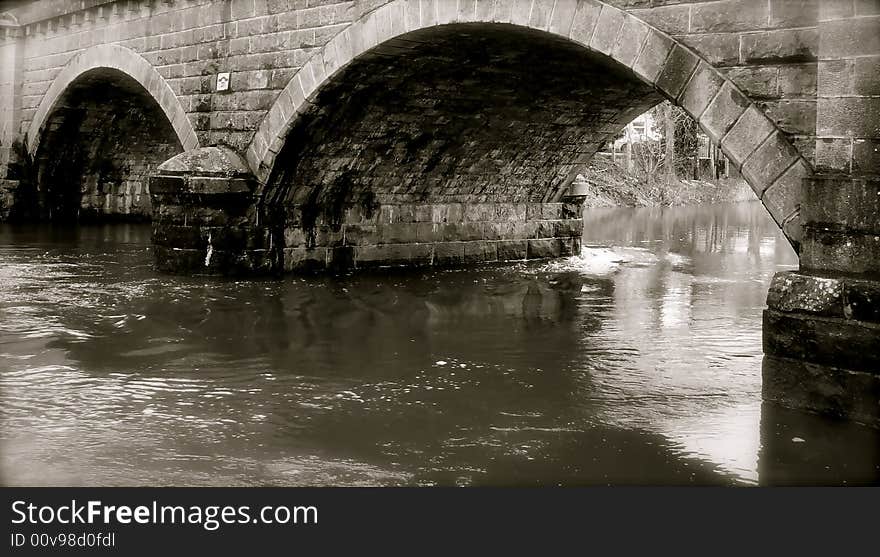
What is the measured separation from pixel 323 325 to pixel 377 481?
425 centimetres

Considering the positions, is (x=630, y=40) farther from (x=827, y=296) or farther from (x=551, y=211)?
(x=551, y=211)

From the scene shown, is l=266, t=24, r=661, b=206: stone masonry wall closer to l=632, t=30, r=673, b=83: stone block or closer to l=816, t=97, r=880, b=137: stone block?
l=632, t=30, r=673, b=83: stone block

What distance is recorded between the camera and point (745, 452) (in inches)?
193

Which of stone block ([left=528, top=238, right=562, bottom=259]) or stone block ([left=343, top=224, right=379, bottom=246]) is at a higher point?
stone block ([left=343, top=224, right=379, bottom=246])

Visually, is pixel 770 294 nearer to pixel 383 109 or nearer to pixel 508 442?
pixel 508 442

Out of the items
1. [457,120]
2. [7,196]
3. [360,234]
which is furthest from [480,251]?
[7,196]

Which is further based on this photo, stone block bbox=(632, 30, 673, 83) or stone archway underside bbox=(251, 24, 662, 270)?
stone archway underside bbox=(251, 24, 662, 270)

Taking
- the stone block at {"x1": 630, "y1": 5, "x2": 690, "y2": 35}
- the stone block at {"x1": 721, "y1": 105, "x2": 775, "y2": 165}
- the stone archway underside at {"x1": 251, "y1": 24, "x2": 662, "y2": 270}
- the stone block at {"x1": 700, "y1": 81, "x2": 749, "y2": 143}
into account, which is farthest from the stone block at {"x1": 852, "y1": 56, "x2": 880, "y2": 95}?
the stone archway underside at {"x1": 251, "y1": 24, "x2": 662, "y2": 270}

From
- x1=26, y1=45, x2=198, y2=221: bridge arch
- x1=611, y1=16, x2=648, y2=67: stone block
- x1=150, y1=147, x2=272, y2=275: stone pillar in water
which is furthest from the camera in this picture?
x1=26, y1=45, x2=198, y2=221: bridge arch

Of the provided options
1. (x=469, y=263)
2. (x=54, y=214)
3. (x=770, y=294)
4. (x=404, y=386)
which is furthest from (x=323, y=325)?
(x=54, y=214)

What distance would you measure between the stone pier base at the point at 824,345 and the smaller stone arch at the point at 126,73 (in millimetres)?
8074

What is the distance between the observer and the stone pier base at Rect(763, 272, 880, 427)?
519 centimetres

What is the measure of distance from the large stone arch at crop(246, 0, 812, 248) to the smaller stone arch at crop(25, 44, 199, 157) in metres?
3.06

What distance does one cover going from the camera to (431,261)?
13.2 metres
